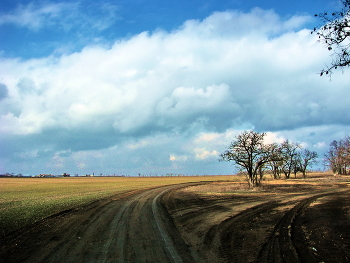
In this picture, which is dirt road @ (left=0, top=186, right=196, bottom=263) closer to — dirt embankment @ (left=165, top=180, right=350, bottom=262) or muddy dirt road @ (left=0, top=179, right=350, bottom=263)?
muddy dirt road @ (left=0, top=179, right=350, bottom=263)

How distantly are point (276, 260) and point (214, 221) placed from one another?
5.80m

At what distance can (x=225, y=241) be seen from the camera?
8.88 meters

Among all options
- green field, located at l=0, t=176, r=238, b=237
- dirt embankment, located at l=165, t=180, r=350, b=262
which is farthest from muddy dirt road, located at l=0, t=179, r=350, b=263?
green field, located at l=0, t=176, r=238, b=237

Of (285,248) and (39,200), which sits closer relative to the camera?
(285,248)

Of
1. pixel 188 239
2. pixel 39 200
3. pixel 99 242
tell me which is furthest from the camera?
pixel 39 200

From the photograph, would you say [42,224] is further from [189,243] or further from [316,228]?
[316,228]

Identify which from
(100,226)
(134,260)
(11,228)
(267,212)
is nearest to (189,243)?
(134,260)

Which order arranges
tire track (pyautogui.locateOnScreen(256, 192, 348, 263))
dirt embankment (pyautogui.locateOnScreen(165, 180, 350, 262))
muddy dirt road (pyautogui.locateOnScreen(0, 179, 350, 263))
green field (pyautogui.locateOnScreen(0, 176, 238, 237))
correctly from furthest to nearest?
green field (pyautogui.locateOnScreen(0, 176, 238, 237))
muddy dirt road (pyautogui.locateOnScreen(0, 179, 350, 263))
dirt embankment (pyautogui.locateOnScreen(165, 180, 350, 262))
tire track (pyautogui.locateOnScreen(256, 192, 348, 263))

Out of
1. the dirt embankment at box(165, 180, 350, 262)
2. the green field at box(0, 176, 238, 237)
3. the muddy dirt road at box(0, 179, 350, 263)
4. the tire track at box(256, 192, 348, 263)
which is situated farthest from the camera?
the green field at box(0, 176, 238, 237)

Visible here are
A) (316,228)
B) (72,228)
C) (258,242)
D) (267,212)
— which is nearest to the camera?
(258,242)

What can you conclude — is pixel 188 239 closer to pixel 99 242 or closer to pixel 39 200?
pixel 99 242

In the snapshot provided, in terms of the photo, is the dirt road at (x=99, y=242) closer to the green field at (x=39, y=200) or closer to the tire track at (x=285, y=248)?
the green field at (x=39, y=200)

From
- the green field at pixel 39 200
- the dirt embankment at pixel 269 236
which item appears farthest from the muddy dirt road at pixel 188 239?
the green field at pixel 39 200

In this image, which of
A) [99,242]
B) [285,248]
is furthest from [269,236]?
[99,242]
